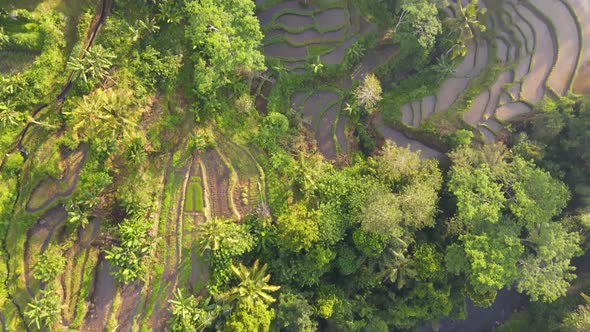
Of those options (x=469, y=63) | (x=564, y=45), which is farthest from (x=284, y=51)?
(x=564, y=45)

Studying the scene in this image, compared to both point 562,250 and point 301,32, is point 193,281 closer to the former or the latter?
point 301,32

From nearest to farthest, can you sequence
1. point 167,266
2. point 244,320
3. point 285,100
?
1. point 244,320
2. point 167,266
3. point 285,100

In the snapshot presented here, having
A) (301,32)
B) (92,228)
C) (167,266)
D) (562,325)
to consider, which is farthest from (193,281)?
(562,325)

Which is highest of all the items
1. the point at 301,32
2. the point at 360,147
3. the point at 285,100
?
the point at 301,32

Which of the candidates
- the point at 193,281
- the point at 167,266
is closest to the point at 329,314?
the point at 193,281

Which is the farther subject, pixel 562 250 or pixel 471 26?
pixel 471 26

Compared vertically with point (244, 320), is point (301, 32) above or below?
above

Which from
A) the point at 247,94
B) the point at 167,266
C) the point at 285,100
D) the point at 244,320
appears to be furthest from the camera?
the point at 285,100
